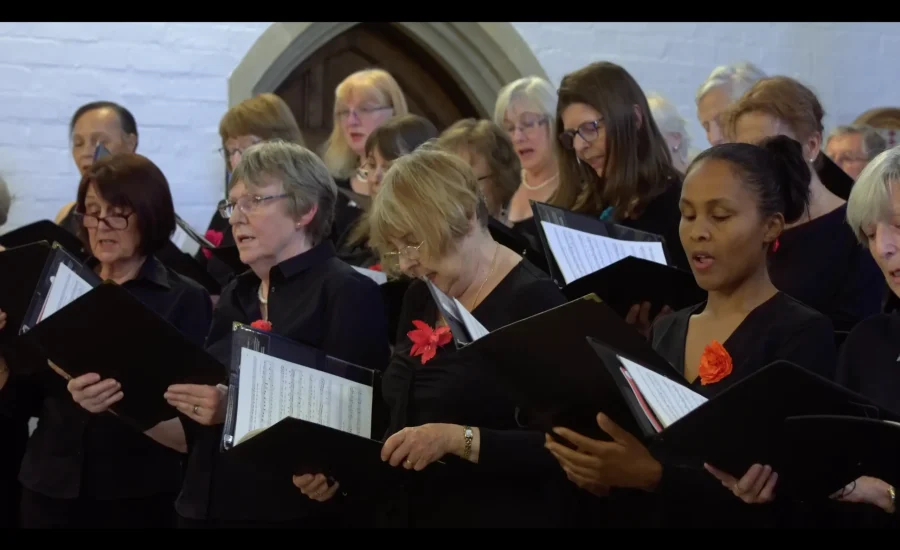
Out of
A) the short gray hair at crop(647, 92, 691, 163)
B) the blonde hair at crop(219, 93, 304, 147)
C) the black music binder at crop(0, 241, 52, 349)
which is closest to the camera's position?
the black music binder at crop(0, 241, 52, 349)

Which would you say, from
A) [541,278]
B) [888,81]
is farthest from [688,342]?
[888,81]

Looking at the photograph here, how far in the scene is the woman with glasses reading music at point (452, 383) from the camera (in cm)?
206

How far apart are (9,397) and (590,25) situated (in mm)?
3268

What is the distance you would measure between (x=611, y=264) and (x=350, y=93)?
68.5 inches

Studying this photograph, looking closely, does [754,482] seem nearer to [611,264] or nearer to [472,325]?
[472,325]

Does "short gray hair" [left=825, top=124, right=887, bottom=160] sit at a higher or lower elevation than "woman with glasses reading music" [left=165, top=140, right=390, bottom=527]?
higher

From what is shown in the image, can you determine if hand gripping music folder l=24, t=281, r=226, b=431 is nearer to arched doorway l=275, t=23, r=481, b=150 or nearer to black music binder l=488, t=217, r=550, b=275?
black music binder l=488, t=217, r=550, b=275

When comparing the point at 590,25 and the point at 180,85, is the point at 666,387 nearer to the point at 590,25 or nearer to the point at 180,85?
the point at 180,85

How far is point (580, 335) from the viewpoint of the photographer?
5.63 feet

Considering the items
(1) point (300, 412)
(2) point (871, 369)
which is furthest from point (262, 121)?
(2) point (871, 369)

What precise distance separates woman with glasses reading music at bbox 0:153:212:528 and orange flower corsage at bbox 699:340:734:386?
1.19 m

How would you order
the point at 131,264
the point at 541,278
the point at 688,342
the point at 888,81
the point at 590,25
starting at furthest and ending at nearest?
the point at 888,81 → the point at 590,25 → the point at 131,264 → the point at 541,278 → the point at 688,342

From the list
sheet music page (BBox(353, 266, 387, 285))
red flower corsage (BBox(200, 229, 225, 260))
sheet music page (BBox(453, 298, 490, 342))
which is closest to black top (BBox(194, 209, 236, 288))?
red flower corsage (BBox(200, 229, 225, 260))

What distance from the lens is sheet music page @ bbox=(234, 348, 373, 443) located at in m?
2.10
